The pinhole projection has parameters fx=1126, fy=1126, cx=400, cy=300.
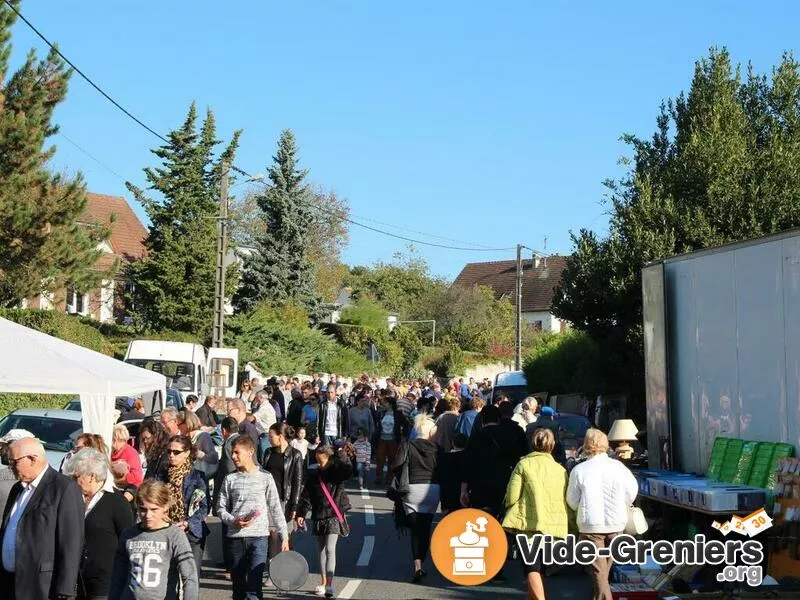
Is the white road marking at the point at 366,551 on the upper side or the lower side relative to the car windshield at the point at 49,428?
lower

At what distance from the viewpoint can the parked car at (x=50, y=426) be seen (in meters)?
15.4

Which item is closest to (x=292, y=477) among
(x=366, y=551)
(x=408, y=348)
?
(x=366, y=551)

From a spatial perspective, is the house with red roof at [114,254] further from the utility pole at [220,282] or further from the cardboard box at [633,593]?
the cardboard box at [633,593]

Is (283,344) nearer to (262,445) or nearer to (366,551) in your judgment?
(262,445)

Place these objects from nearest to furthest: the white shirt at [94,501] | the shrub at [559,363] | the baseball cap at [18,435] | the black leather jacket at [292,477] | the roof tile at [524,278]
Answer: the white shirt at [94,501], the baseball cap at [18,435], the black leather jacket at [292,477], the shrub at [559,363], the roof tile at [524,278]

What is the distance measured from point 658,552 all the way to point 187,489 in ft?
A: 14.5

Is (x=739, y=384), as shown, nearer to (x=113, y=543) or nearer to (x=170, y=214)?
(x=113, y=543)

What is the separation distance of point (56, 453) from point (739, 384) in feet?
29.2

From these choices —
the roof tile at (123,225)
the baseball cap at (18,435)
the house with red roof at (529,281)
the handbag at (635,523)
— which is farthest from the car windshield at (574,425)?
the house with red roof at (529,281)

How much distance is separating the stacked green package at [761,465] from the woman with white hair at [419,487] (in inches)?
127

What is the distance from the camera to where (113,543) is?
7238 mm

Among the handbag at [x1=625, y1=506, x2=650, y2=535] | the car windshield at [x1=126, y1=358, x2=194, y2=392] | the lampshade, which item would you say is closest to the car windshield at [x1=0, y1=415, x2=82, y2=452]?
the lampshade

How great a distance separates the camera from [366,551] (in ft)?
45.7

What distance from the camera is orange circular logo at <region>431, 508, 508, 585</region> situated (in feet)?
32.5
